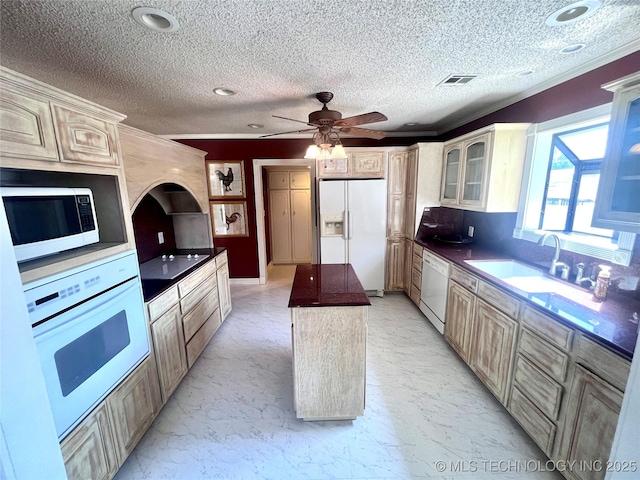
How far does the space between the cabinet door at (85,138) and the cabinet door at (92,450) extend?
1273 mm

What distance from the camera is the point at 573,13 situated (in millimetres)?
1258

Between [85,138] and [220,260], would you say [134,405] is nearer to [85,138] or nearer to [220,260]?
[85,138]

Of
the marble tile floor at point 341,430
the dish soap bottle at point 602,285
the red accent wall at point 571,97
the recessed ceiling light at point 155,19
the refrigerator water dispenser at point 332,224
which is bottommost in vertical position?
the marble tile floor at point 341,430

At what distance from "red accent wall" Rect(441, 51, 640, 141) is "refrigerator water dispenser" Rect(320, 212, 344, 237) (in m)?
2.15

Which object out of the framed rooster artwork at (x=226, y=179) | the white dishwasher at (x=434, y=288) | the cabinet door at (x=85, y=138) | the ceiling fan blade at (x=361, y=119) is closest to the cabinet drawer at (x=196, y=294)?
the cabinet door at (x=85, y=138)

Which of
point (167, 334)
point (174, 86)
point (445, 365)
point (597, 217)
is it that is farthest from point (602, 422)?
point (174, 86)

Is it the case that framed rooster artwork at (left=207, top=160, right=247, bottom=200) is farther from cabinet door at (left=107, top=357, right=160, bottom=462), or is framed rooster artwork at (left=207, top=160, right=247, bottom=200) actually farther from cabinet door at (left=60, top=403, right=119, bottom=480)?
cabinet door at (left=60, top=403, right=119, bottom=480)

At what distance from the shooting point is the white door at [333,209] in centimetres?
359

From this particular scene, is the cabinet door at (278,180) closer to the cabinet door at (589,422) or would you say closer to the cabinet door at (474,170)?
the cabinet door at (474,170)

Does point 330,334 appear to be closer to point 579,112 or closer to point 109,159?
point 109,159

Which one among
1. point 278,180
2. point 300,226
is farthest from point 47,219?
point 300,226

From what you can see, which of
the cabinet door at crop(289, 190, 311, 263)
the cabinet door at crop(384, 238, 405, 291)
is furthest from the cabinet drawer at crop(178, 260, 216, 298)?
the cabinet door at crop(289, 190, 311, 263)

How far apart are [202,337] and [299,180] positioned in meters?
3.61

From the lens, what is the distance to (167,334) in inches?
76.8
